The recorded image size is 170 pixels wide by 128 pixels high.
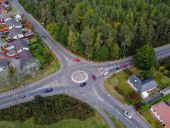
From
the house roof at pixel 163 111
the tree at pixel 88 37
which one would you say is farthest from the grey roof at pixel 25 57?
the house roof at pixel 163 111

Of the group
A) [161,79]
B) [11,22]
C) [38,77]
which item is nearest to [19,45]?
[11,22]

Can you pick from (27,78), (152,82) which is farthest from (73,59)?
(152,82)

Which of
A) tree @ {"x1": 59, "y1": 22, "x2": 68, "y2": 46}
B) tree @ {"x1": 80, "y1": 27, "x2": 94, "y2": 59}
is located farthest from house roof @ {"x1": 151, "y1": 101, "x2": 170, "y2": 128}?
tree @ {"x1": 59, "y1": 22, "x2": 68, "y2": 46}

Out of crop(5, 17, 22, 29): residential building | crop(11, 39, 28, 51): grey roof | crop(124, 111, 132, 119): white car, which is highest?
crop(5, 17, 22, 29): residential building

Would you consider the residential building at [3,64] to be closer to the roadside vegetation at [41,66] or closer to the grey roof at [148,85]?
the roadside vegetation at [41,66]

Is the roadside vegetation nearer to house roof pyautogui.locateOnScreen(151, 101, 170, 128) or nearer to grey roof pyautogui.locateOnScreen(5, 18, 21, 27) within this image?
grey roof pyautogui.locateOnScreen(5, 18, 21, 27)

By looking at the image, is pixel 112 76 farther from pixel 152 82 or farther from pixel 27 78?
pixel 27 78
